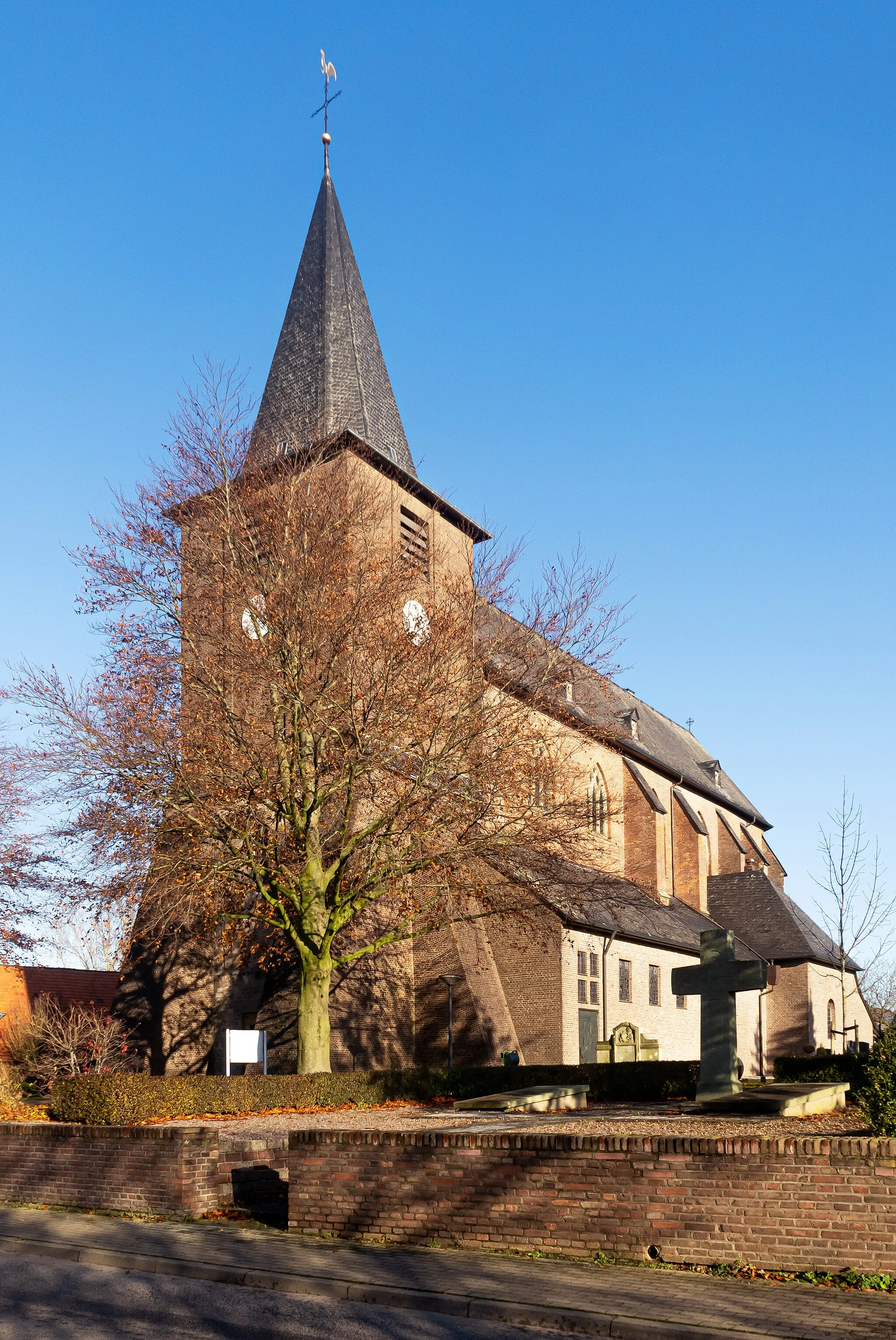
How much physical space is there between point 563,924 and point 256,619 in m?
11.4

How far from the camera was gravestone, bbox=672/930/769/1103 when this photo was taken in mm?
15547

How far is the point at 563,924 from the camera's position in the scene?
29250 mm

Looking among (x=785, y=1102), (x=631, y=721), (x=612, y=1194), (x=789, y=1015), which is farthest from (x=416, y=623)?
(x=789, y=1015)

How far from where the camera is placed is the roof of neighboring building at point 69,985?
39.6m

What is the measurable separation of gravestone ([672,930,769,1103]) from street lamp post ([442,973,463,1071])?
11121 millimetres

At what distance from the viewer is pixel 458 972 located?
2783 cm

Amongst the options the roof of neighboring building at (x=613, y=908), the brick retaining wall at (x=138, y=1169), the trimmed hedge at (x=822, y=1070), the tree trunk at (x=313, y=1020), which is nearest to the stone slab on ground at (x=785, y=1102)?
the trimmed hedge at (x=822, y=1070)

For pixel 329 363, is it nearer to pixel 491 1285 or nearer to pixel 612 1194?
pixel 612 1194

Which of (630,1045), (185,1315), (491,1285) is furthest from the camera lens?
(630,1045)

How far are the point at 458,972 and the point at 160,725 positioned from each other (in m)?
9.78

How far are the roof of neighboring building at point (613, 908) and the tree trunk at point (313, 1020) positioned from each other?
5.28 m

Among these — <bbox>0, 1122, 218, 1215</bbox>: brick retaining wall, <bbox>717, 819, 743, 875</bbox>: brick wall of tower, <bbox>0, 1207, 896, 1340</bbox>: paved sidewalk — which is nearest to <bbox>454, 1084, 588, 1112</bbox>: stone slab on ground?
<bbox>0, 1122, 218, 1215</bbox>: brick retaining wall

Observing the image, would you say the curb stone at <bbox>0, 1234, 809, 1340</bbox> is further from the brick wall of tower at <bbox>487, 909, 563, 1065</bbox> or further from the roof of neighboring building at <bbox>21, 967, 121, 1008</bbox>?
the roof of neighboring building at <bbox>21, 967, 121, 1008</bbox>

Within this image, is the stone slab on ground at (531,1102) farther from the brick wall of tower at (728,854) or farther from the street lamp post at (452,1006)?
the brick wall of tower at (728,854)
